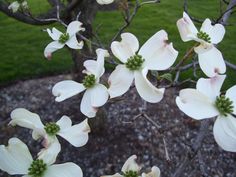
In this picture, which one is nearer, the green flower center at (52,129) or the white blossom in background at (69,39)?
the green flower center at (52,129)

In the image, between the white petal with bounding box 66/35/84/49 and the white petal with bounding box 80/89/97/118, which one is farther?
the white petal with bounding box 66/35/84/49

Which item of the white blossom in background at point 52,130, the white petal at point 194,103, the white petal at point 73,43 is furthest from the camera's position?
the white petal at point 73,43

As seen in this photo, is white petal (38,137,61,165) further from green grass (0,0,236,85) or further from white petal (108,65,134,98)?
green grass (0,0,236,85)

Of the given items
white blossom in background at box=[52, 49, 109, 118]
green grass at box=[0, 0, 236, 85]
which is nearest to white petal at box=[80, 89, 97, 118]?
white blossom in background at box=[52, 49, 109, 118]

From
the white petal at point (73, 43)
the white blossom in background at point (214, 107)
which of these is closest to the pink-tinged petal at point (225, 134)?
the white blossom in background at point (214, 107)

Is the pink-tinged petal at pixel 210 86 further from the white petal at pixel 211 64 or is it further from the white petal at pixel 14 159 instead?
the white petal at pixel 14 159
